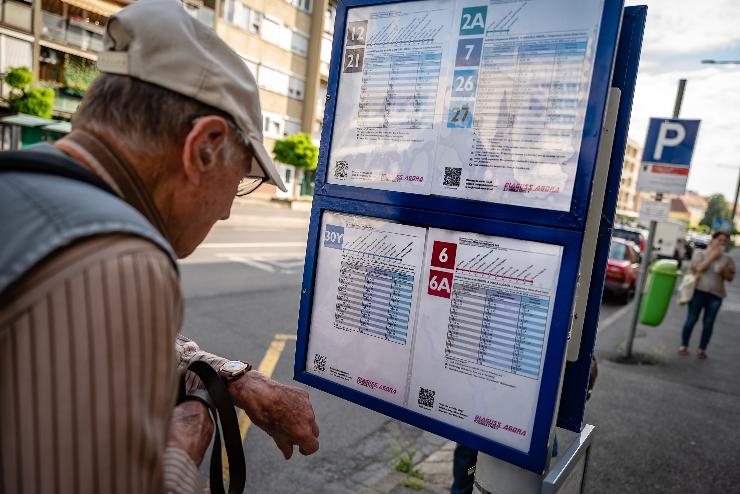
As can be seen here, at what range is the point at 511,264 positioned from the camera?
145cm

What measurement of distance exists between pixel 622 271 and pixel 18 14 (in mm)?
25587

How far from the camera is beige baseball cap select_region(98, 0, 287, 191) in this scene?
1.03m

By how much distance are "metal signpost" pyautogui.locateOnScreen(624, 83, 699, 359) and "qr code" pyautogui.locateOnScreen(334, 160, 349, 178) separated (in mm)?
6216

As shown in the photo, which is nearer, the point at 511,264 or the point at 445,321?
the point at 511,264

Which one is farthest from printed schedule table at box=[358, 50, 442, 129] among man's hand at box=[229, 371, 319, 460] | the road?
the road

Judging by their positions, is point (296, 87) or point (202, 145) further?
point (296, 87)

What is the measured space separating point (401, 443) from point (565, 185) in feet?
10.3

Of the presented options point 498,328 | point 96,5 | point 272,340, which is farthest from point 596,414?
point 96,5

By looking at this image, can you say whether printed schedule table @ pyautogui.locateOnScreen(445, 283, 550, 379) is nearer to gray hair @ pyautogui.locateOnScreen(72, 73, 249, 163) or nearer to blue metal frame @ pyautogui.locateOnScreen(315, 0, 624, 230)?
blue metal frame @ pyautogui.locateOnScreen(315, 0, 624, 230)

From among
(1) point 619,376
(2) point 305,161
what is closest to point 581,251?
(1) point 619,376

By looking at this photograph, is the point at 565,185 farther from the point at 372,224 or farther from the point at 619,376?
the point at 619,376

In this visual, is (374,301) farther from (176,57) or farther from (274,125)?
(274,125)

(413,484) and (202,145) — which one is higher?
→ (202,145)

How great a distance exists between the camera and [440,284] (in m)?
1.58
